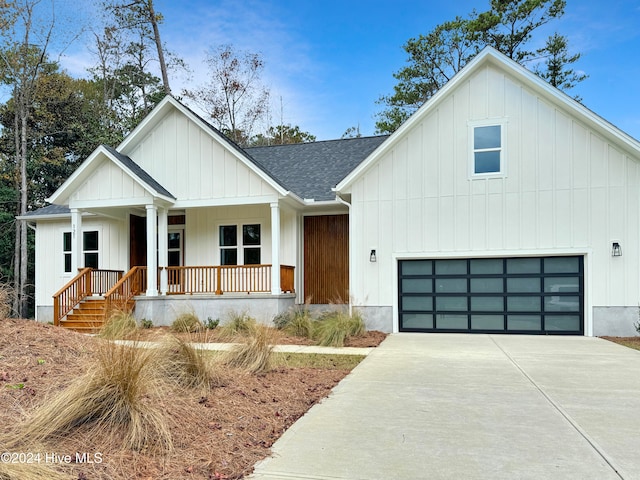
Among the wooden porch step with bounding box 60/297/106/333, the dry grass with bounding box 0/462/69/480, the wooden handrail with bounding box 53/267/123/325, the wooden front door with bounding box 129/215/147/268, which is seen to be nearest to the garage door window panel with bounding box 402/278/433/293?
the wooden porch step with bounding box 60/297/106/333

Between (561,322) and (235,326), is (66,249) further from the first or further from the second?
(561,322)

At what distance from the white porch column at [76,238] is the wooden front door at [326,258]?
7086 mm

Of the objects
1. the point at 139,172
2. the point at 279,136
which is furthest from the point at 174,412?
the point at 279,136

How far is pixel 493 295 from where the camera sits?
1219 centimetres

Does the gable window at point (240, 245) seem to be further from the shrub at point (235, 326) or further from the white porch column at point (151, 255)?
the shrub at point (235, 326)

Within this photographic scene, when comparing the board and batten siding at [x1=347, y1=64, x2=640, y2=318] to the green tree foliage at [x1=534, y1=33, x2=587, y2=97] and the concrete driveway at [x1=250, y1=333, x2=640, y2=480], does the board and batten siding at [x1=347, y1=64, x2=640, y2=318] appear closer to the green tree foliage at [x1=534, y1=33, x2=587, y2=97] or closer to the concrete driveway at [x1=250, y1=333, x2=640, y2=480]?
the concrete driveway at [x1=250, y1=333, x2=640, y2=480]

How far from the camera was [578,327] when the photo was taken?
11711 mm

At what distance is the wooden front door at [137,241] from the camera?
16109 mm

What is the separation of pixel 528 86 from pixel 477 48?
52.0ft

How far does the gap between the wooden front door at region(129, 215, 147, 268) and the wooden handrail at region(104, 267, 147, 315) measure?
3.56 feet

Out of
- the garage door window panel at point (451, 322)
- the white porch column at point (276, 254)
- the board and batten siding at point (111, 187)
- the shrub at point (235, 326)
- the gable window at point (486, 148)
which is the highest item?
the gable window at point (486, 148)

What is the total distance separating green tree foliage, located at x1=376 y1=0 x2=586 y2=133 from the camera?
2478 cm

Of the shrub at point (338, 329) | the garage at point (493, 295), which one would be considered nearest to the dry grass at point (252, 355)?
the shrub at point (338, 329)

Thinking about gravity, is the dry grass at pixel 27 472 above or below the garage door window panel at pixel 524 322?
above
